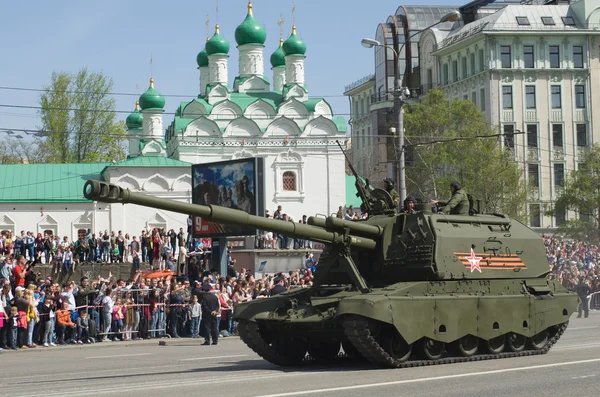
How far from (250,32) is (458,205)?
53.9m

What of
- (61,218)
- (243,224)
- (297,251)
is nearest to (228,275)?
(297,251)

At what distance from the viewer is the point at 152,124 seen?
7406 cm

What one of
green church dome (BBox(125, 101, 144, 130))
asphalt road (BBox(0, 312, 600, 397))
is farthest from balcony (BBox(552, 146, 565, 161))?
asphalt road (BBox(0, 312, 600, 397))

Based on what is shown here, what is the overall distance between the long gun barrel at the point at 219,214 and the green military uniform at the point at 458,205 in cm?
184

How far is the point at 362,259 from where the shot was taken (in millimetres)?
18047

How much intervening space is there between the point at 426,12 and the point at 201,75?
17.6m

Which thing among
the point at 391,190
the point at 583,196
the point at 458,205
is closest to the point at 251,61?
the point at 583,196

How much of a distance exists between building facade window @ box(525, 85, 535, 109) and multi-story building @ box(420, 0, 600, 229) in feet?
0.22

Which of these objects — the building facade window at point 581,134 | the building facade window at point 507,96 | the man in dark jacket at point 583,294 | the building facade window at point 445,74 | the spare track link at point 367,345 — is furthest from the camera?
the building facade window at point 445,74

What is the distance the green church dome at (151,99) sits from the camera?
73688 millimetres

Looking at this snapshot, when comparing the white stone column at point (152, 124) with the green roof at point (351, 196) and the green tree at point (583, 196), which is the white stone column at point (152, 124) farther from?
the green tree at point (583, 196)

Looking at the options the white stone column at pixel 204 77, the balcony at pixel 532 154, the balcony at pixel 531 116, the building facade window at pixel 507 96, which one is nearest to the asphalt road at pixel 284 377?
the balcony at pixel 532 154

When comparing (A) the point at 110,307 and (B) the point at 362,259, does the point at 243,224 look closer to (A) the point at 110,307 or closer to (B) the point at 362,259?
(B) the point at 362,259

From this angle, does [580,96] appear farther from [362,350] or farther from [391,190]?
[362,350]
